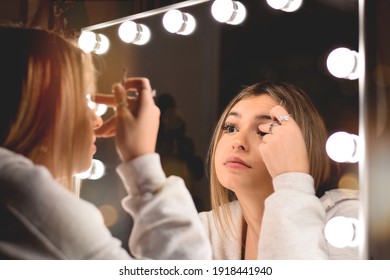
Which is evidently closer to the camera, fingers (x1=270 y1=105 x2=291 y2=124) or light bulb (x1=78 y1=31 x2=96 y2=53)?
fingers (x1=270 y1=105 x2=291 y2=124)

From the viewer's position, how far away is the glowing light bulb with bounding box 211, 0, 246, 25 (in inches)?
38.9

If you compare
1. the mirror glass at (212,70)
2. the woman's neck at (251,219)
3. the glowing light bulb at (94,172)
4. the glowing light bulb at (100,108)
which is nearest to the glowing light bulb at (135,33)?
the mirror glass at (212,70)

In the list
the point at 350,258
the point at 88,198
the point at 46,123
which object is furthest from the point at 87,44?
the point at 350,258

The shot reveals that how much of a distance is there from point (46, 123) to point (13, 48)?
16cm

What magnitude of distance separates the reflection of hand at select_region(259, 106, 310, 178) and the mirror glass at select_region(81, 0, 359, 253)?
5 centimetres

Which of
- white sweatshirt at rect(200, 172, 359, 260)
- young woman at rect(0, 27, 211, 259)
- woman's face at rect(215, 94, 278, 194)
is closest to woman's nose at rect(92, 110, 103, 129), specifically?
young woman at rect(0, 27, 211, 259)

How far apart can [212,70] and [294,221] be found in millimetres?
302

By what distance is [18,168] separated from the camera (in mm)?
979

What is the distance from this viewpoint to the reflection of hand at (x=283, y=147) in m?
0.94

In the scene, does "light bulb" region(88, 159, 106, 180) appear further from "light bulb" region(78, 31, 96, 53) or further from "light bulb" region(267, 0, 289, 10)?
"light bulb" region(267, 0, 289, 10)

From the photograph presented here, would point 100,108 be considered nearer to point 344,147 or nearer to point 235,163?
point 235,163

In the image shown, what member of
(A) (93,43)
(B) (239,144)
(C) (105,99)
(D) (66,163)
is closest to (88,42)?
(A) (93,43)

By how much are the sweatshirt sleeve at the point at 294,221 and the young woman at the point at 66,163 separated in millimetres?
123

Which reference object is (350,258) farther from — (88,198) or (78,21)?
(78,21)
